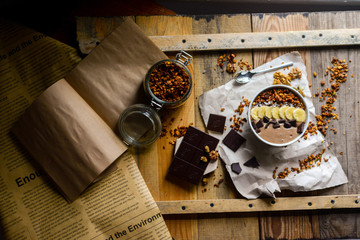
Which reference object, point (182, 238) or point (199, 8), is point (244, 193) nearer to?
point (182, 238)

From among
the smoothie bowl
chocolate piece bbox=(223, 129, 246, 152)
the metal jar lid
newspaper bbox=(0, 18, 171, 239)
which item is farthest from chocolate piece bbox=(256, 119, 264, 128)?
newspaper bbox=(0, 18, 171, 239)

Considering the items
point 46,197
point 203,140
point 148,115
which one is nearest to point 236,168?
point 203,140

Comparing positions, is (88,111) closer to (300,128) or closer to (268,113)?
(268,113)

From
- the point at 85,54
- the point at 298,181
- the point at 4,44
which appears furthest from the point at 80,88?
the point at 298,181

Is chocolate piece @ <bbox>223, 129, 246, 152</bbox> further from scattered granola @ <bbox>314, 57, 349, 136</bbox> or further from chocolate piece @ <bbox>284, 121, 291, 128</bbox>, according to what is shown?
scattered granola @ <bbox>314, 57, 349, 136</bbox>

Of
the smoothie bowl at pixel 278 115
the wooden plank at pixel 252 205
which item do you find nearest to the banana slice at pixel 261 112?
the smoothie bowl at pixel 278 115
